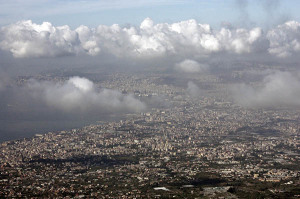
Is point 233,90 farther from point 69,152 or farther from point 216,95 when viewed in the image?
point 69,152

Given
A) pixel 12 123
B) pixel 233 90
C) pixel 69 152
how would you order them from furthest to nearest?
1. pixel 233 90
2. pixel 12 123
3. pixel 69 152

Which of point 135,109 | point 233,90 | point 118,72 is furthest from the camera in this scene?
point 118,72

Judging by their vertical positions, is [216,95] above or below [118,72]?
below

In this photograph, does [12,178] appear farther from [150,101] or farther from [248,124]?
[150,101]

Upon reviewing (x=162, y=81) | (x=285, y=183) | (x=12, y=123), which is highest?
(x=162, y=81)

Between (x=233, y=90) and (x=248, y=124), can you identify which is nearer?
(x=248, y=124)

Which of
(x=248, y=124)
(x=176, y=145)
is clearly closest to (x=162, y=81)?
(x=248, y=124)
